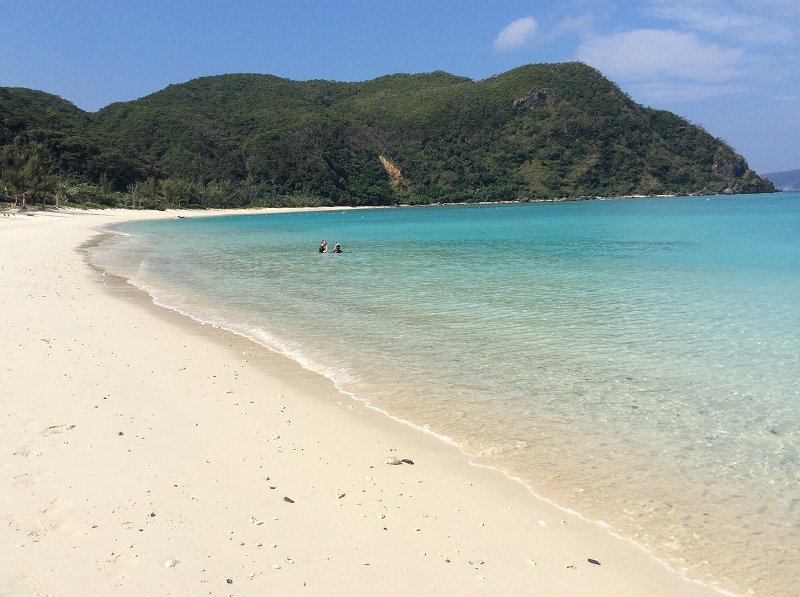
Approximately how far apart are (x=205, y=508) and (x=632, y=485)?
310cm

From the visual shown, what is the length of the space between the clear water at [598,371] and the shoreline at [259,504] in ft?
1.41

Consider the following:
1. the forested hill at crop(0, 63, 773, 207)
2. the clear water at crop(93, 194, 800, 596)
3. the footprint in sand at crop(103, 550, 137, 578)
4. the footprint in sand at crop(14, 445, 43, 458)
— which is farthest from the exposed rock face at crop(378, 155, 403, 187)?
the footprint in sand at crop(103, 550, 137, 578)

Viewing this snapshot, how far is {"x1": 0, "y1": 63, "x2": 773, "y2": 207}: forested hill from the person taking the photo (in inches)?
4446

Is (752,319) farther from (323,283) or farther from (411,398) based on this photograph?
(323,283)

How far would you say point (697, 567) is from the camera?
3.55 metres

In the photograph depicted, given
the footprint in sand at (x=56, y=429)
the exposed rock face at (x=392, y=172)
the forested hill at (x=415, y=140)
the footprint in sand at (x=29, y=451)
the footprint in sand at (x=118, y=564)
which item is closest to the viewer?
the footprint in sand at (x=118, y=564)

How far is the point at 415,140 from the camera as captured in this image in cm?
14062

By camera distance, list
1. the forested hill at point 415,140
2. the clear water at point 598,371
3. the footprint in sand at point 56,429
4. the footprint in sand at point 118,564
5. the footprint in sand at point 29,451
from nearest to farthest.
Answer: the footprint in sand at point 118,564, the clear water at point 598,371, the footprint in sand at point 29,451, the footprint in sand at point 56,429, the forested hill at point 415,140

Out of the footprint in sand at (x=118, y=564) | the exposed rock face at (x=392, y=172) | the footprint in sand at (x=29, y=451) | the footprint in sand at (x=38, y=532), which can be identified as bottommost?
the footprint in sand at (x=118, y=564)

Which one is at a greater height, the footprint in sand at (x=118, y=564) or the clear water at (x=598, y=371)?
the footprint in sand at (x=118, y=564)

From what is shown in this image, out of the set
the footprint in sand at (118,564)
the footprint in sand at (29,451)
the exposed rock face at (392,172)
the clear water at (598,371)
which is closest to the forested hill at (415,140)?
the exposed rock face at (392,172)

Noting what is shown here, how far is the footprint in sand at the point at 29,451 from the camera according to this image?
456 cm

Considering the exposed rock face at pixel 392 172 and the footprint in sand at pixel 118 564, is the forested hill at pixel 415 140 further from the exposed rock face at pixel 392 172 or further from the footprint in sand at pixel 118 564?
the footprint in sand at pixel 118 564

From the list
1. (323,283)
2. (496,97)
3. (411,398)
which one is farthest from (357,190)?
(411,398)
